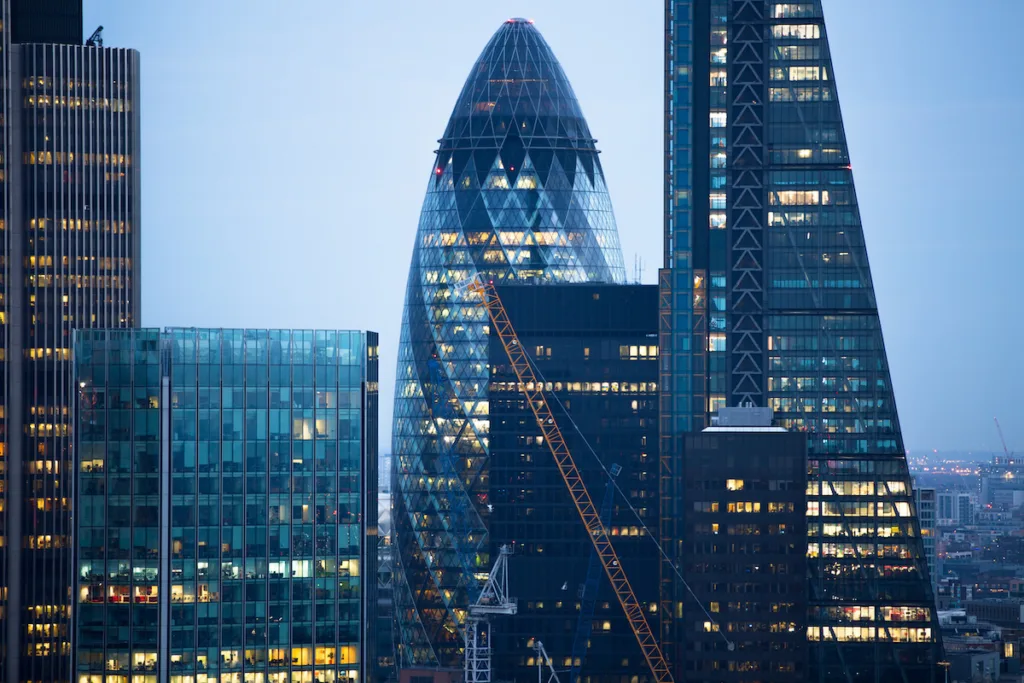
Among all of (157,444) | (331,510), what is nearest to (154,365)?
(157,444)

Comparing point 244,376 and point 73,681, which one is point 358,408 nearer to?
point 244,376

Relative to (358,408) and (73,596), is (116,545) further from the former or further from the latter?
(358,408)

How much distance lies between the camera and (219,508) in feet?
636

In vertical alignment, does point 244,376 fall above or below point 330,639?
above

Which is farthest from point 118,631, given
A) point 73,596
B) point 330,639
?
point 330,639

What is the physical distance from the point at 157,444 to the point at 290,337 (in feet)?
48.6

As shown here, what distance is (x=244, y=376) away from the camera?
194875 millimetres

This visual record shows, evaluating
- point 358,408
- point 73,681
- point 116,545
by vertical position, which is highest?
point 358,408

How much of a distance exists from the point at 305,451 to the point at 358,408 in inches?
235

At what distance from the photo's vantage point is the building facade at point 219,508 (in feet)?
631

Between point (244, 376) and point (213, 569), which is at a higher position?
point (244, 376)

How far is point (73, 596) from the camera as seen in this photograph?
193375 millimetres

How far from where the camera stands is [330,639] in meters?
194

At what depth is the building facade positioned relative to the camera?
192 meters
